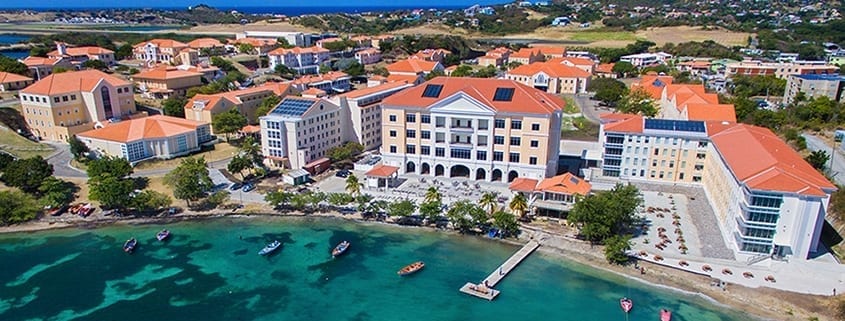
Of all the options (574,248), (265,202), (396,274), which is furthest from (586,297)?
(265,202)

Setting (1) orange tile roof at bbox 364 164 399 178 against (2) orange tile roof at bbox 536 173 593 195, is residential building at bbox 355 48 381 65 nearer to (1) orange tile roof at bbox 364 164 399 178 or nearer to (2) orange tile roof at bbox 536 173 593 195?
(1) orange tile roof at bbox 364 164 399 178

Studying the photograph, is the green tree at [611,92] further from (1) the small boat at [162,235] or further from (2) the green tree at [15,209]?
(2) the green tree at [15,209]

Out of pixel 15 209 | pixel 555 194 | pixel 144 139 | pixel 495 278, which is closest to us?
pixel 495 278

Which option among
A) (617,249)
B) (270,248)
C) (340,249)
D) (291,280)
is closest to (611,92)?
(617,249)

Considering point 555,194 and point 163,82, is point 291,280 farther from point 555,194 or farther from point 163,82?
point 163,82

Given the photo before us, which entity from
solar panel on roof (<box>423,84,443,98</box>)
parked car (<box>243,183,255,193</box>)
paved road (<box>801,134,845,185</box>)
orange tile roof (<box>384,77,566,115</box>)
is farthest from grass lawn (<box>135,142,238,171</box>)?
paved road (<box>801,134,845,185</box>)

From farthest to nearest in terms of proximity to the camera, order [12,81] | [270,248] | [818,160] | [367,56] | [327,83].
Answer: [367,56]
[327,83]
[12,81]
[818,160]
[270,248]
